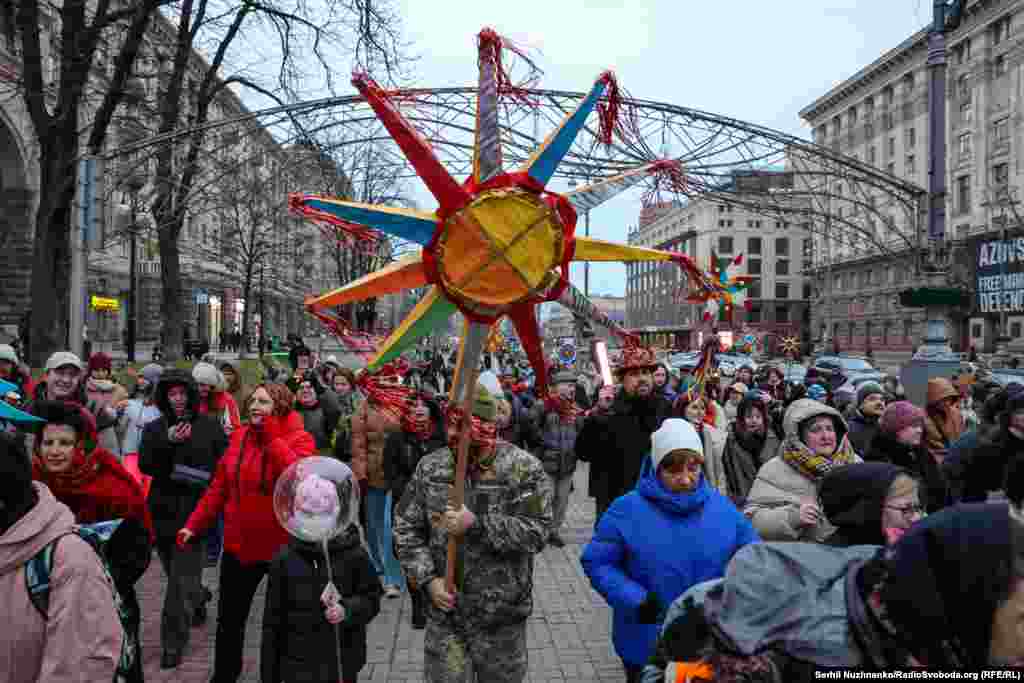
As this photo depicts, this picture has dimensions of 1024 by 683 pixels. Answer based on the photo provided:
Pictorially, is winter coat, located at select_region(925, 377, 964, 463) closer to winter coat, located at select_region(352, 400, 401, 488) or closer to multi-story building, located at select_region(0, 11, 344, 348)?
winter coat, located at select_region(352, 400, 401, 488)

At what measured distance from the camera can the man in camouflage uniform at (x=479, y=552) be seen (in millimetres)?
3441

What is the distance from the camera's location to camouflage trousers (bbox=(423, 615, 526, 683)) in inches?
135

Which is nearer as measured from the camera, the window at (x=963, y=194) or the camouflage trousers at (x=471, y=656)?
the camouflage trousers at (x=471, y=656)

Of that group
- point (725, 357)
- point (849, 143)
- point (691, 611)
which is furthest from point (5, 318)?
point (849, 143)

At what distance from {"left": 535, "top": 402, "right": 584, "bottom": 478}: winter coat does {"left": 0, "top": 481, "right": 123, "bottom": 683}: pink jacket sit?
6.27 metres

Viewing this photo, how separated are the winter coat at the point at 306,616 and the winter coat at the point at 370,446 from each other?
114 inches

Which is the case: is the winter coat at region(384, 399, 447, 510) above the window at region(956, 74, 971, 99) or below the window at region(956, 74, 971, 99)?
below

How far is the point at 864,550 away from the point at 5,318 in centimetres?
3665

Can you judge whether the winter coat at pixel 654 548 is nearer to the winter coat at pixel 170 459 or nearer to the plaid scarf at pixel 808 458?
the plaid scarf at pixel 808 458

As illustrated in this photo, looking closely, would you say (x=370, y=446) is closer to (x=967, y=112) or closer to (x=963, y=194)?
(x=963, y=194)

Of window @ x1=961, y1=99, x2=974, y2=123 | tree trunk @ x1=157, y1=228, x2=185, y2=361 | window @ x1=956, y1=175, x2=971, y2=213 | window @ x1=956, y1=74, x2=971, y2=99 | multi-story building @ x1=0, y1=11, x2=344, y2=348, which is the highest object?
window @ x1=956, y1=74, x2=971, y2=99

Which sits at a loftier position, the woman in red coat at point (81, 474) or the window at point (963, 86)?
the window at point (963, 86)

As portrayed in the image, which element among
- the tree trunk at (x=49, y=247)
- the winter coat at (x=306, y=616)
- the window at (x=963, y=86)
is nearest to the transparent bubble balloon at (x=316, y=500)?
the winter coat at (x=306, y=616)

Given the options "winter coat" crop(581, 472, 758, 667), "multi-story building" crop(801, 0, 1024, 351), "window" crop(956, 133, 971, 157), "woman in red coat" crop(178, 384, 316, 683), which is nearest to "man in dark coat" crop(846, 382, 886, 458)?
"winter coat" crop(581, 472, 758, 667)
